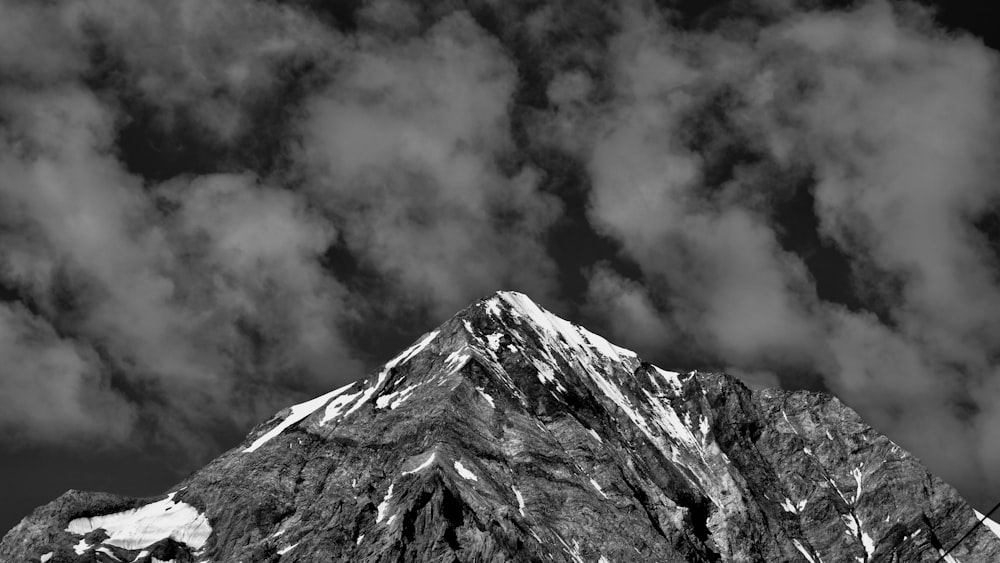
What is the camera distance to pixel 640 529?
19388cm

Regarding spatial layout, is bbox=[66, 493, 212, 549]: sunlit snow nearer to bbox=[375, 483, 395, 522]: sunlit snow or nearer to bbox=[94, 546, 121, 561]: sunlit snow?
bbox=[94, 546, 121, 561]: sunlit snow

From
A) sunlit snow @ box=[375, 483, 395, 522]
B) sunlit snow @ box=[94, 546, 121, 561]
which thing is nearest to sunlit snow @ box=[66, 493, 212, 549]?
sunlit snow @ box=[94, 546, 121, 561]

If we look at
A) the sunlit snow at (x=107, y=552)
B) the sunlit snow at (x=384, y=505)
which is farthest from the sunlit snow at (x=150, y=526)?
the sunlit snow at (x=384, y=505)

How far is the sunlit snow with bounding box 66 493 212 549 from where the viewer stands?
620ft

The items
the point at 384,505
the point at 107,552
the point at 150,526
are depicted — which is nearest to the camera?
the point at 384,505

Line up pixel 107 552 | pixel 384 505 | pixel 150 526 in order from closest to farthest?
pixel 384 505
pixel 107 552
pixel 150 526

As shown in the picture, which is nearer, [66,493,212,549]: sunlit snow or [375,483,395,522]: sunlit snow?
[375,483,395,522]: sunlit snow

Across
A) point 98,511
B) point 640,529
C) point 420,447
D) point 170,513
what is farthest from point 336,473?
point 640,529

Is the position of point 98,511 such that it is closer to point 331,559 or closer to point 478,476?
point 331,559

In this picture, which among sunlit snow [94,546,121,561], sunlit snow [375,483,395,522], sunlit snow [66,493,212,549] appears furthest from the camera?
sunlit snow [66,493,212,549]

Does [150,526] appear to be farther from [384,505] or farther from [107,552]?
[384,505]

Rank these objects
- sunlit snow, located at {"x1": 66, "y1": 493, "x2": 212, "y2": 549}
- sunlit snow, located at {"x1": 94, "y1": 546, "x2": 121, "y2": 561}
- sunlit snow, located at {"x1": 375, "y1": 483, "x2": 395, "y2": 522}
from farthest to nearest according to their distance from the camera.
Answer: sunlit snow, located at {"x1": 66, "y1": 493, "x2": 212, "y2": 549}, sunlit snow, located at {"x1": 94, "y1": 546, "x2": 121, "y2": 561}, sunlit snow, located at {"x1": 375, "y1": 483, "x2": 395, "y2": 522}

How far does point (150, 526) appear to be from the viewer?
192875mm

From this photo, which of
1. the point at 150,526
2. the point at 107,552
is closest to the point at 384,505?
the point at 150,526
